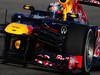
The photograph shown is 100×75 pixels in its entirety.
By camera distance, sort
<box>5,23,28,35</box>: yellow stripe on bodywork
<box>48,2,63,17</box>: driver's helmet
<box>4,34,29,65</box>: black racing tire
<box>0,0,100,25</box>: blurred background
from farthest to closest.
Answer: <box>0,0,100,25</box>: blurred background, <box>48,2,63,17</box>: driver's helmet, <box>4,34,29,65</box>: black racing tire, <box>5,23,28,35</box>: yellow stripe on bodywork

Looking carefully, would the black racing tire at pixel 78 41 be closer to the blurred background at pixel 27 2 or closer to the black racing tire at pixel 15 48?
the black racing tire at pixel 15 48

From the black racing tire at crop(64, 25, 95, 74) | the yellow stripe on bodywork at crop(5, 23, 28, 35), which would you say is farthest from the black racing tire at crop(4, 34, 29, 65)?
the black racing tire at crop(64, 25, 95, 74)

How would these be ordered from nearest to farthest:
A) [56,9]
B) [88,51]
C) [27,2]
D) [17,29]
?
[17,29] → [88,51] → [56,9] → [27,2]

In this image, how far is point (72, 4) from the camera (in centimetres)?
834

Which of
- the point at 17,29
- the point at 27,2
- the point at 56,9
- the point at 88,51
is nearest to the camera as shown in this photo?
the point at 17,29

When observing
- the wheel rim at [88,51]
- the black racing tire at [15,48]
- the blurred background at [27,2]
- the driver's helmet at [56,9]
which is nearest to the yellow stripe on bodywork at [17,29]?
the black racing tire at [15,48]

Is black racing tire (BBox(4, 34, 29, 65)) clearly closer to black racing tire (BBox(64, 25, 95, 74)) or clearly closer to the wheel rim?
black racing tire (BBox(64, 25, 95, 74))

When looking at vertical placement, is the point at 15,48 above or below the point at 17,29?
below

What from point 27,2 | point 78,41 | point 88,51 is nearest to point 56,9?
point 88,51

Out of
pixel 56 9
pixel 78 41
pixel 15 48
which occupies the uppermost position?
pixel 56 9

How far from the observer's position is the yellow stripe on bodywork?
703 centimetres

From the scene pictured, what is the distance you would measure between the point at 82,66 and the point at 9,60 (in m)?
1.27

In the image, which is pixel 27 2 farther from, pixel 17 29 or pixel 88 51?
pixel 17 29

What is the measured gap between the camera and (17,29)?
7086 mm
